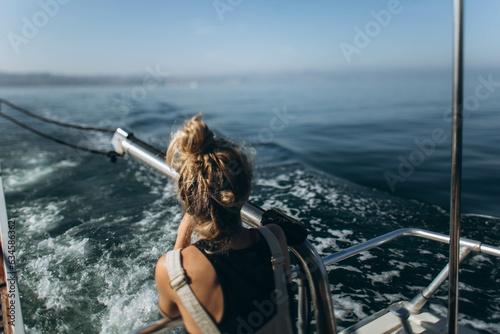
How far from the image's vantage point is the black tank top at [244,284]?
1099mm

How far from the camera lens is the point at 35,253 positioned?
3.57 metres

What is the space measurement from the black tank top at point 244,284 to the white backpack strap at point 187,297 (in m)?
0.05

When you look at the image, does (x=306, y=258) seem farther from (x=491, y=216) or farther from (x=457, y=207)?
(x=491, y=216)

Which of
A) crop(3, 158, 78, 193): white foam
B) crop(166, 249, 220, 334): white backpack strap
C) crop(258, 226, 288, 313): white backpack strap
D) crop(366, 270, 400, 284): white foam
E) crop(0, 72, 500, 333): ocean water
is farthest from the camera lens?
crop(3, 158, 78, 193): white foam

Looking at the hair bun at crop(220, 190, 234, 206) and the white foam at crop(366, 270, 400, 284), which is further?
the white foam at crop(366, 270, 400, 284)

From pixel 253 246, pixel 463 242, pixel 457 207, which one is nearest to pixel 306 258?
pixel 253 246

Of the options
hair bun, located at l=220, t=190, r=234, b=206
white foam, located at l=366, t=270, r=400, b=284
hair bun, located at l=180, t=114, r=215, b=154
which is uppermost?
hair bun, located at l=180, t=114, r=215, b=154

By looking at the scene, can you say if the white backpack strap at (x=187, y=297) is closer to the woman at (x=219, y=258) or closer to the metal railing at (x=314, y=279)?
the woman at (x=219, y=258)

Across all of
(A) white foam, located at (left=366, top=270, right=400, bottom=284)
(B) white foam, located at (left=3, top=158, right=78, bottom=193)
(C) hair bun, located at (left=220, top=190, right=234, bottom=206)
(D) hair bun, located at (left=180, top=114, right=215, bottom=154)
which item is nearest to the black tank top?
(C) hair bun, located at (left=220, top=190, right=234, bottom=206)

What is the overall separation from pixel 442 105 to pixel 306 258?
18.2 metres

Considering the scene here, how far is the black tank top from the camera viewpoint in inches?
43.3

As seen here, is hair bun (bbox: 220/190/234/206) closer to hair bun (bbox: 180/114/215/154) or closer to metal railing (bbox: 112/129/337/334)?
hair bun (bbox: 180/114/215/154)

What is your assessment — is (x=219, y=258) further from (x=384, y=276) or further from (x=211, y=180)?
(x=384, y=276)

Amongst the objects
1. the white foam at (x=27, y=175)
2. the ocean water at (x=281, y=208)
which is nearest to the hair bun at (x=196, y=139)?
the ocean water at (x=281, y=208)
